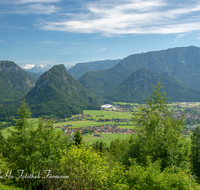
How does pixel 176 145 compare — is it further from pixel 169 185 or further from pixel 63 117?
pixel 63 117

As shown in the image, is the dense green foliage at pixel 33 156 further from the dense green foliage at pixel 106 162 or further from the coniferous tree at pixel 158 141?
the coniferous tree at pixel 158 141

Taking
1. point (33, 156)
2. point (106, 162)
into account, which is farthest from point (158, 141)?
point (33, 156)

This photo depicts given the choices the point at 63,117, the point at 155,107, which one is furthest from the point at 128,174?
the point at 63,117

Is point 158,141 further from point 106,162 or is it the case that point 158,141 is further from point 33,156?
point 33,156

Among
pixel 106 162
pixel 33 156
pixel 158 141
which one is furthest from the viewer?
pixel 158 141

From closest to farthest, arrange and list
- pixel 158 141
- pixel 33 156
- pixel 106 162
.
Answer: pixel 106 162 → pixel 33 156 → pixel 158 141

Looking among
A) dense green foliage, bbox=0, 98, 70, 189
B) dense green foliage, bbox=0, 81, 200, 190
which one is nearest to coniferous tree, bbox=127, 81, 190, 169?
dense green foliage, bbox=0, 81, 200, 190

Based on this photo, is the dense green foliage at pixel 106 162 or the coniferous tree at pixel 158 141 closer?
the dense green foliage at pixel 106 162

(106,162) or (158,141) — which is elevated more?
(158,141)

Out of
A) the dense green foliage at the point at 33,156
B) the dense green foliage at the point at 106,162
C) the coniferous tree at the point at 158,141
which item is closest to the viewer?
the dense green foliage at the point at 106,162

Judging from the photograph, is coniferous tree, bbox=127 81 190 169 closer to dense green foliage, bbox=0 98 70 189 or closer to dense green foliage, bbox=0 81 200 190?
dense green foliage, bbox=0 81 200 190

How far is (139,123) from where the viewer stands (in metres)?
21.2

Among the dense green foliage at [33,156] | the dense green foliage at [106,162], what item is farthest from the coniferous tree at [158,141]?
the dense green foliage at [33,156]

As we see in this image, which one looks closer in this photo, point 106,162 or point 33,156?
point 106,162
